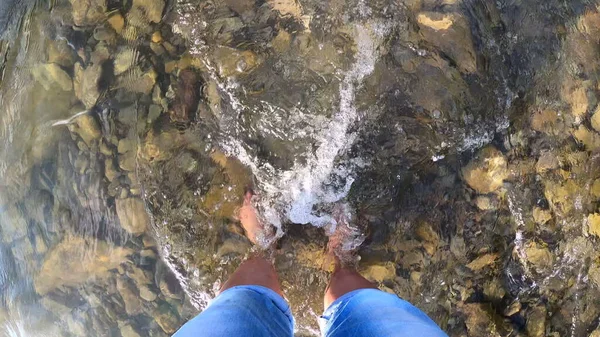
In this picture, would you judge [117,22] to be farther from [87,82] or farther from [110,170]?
[110,170]

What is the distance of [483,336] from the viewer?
1870 millimetres

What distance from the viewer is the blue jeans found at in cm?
121

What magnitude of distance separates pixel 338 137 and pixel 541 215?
0.92 meters

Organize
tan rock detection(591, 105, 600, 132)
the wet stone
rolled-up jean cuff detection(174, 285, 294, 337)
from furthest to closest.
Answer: the wet stone, tan rock detection(591, 105, 600, 132), rolled-up jean cuff detection(174, 285, 294, 337)

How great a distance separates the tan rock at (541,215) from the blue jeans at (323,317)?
82 centimetres

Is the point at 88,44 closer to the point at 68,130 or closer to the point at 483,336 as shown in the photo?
the point at 68,130

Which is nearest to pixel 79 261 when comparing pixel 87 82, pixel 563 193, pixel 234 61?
pixel 87 82

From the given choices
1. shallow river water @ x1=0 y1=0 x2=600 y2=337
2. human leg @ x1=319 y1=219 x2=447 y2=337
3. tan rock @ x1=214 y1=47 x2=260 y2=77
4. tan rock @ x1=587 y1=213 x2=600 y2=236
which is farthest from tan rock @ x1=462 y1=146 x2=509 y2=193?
tan rock @ x1=214 y1=47 x2=260 y2=77

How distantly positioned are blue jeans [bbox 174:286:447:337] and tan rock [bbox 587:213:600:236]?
971 millimetres

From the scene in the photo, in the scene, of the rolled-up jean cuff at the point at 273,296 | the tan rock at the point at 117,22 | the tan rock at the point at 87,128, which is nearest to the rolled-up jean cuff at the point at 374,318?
the rolled-up jean cuff at the point at 273,296

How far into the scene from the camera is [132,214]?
6.19ft

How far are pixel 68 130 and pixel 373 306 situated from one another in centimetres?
144

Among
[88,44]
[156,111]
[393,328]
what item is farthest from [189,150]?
[393,328]

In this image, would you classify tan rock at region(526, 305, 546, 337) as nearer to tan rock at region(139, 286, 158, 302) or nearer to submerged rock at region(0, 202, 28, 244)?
tan rock at region(139, 286, 158, 302)
